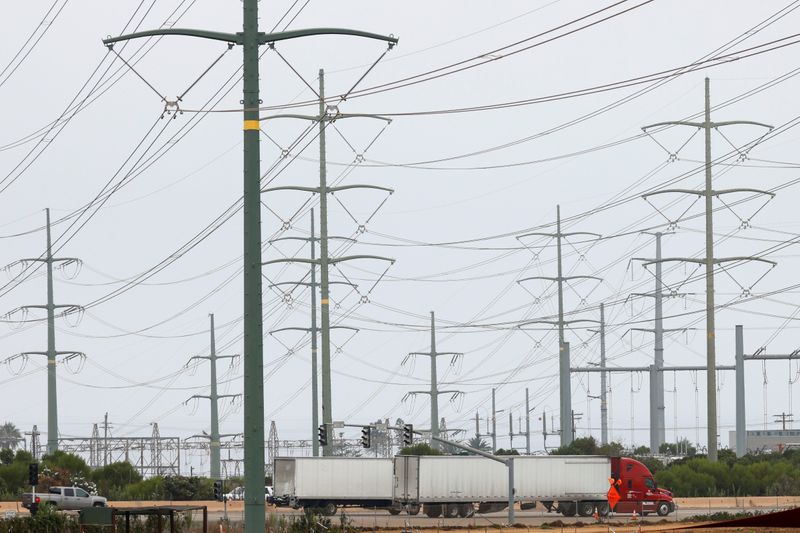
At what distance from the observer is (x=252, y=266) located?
69.5ft

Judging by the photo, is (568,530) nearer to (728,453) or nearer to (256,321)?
(256,321)

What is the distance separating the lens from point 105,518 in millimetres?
40781

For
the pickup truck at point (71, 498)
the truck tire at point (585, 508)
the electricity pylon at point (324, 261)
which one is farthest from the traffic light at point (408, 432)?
the pickup truck at point (71, 498)

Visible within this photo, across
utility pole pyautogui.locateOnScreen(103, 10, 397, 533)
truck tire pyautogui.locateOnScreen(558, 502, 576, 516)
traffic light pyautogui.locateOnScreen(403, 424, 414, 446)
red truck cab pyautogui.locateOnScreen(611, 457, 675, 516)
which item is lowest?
truck tire pyautogui.locateOnScreen(558, 502, 576, 516)

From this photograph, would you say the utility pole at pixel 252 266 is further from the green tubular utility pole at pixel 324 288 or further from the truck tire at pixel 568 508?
the truck tire at pixel 568 508

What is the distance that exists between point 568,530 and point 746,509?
57.9 ft

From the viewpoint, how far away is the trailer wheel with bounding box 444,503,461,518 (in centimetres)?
7319

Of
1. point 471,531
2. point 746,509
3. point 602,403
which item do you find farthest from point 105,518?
point 602,403

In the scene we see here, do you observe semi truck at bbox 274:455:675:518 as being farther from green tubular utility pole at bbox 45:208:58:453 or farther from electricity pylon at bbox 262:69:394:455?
green tubular utility pole at bbox 45:208:58:453

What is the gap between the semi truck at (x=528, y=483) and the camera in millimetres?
71562

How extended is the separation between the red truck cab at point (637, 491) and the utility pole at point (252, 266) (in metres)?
52.5

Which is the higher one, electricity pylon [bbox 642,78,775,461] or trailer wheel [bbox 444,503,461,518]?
electricity pylon [bbox 642,78,775,461]

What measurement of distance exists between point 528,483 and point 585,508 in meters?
3.86

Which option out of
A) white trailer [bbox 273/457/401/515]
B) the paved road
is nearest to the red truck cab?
the paved road
